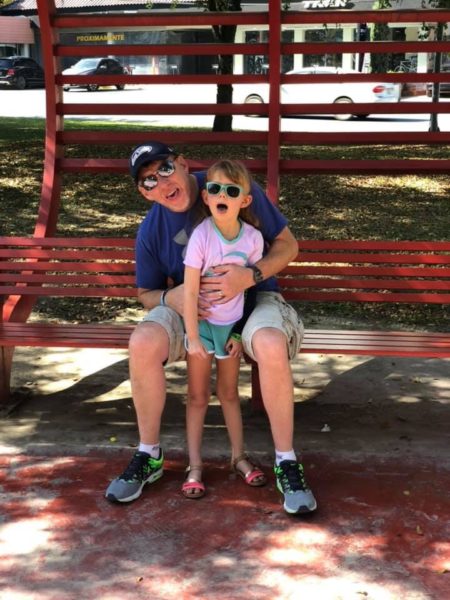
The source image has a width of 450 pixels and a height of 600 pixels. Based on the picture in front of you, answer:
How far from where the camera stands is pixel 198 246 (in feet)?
11.5

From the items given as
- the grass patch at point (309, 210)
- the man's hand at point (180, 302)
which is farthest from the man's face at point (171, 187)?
the grass patch at point (309, 210)

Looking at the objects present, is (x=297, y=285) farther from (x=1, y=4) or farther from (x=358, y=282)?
(x=1, y=4)

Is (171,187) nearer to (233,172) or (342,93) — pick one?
(233,172)

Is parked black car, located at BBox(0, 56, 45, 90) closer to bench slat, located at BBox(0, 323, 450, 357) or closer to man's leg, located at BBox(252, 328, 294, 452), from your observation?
bench slat, located at BBox(0, 323, 450, 357)

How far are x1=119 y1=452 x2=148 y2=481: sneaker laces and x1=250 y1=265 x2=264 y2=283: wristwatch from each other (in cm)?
87

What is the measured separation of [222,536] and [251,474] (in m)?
0.44

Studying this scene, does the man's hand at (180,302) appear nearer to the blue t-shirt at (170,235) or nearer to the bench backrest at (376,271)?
the blue t-shirt at (170,235)

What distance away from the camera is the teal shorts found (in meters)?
3.63

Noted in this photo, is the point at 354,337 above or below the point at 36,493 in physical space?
above

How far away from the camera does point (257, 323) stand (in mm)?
3549

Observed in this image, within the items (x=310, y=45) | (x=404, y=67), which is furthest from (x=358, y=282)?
(x=404, y=67)

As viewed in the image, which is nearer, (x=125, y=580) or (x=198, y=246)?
(x=125, y=580)

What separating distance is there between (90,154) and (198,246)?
838 centimetres

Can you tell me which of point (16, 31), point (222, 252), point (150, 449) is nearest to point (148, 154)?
point (222, 252)
